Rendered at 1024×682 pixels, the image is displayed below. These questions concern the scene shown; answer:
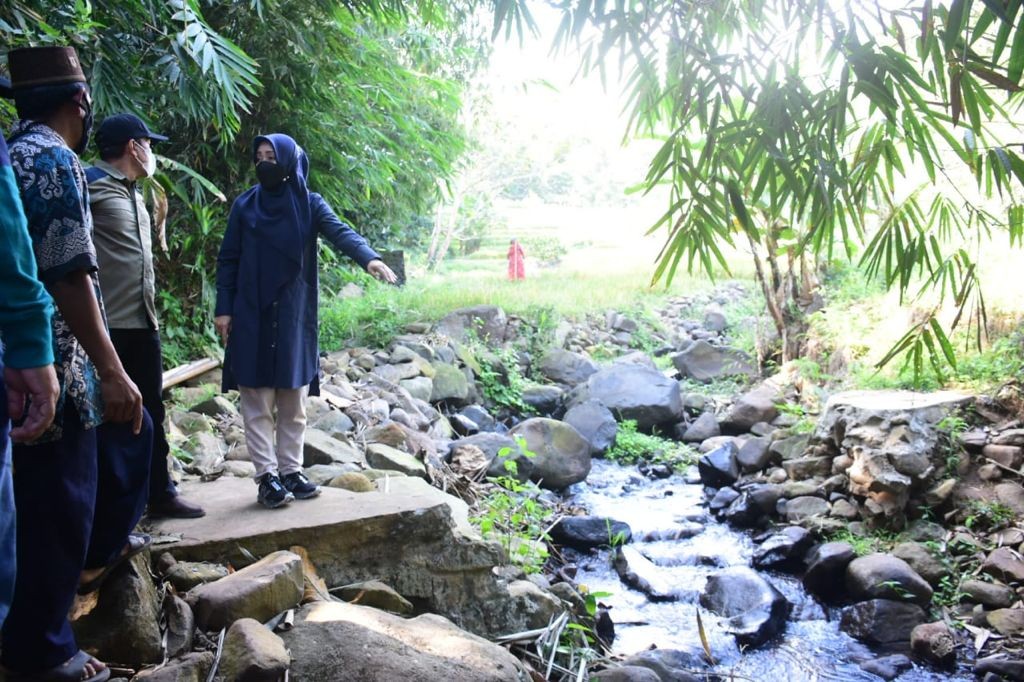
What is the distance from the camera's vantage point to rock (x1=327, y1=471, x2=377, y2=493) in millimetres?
3773

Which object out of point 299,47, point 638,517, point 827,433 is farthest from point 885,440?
point 299,47

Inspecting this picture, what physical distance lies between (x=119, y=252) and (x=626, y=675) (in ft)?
8.34

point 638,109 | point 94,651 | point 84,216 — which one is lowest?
point 94,651

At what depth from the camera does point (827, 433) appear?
652cm

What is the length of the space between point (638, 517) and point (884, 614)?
2202 millimetres

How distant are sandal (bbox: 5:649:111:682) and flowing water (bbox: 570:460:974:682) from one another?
2818 millimetres

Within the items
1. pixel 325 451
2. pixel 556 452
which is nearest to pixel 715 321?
pixel 556 452

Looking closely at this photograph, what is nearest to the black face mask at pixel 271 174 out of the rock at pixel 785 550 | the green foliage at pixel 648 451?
the rock at pixel 785 550

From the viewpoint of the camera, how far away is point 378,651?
2.33 m

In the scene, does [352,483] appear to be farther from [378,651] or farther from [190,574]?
[378,651]

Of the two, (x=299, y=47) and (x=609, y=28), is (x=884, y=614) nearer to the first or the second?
(x=609, y=28)

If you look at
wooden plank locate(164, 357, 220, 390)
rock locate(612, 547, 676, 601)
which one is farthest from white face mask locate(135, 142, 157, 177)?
rock locate(612, 547, 676, 601)

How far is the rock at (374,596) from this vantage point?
9.58 feet

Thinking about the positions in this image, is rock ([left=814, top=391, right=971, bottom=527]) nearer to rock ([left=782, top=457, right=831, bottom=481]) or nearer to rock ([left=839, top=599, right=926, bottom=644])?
rock ([left=782, top=457, right=831, bottom=481])
